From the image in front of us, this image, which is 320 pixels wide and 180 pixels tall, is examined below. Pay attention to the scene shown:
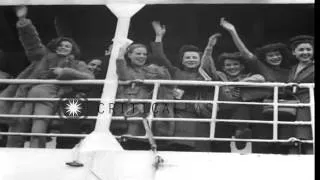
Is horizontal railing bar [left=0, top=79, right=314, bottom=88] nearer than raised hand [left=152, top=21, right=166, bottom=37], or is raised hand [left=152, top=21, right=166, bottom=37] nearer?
horizontal railing bar [left=0, top=79, right=314, bottom=88]

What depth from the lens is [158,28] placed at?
3.18 m

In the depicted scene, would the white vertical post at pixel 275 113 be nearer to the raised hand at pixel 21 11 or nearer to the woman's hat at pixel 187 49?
the woman's hat at pixel 187 49

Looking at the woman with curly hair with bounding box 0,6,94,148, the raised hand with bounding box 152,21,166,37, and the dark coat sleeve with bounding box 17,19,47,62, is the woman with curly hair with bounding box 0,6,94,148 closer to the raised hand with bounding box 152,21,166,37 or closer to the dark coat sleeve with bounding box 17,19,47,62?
the dark coat sleeve with bounding box 17,19,47,62

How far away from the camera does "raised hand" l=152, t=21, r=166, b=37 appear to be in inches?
124

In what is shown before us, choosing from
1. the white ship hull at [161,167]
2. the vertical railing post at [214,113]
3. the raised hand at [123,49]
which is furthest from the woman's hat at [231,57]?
the white ship hull at [161,167]

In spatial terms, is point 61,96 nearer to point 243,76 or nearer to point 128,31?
point 128,31

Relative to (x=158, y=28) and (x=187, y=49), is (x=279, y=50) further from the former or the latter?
(x=158, y=28)

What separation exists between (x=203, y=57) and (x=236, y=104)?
0.36 m

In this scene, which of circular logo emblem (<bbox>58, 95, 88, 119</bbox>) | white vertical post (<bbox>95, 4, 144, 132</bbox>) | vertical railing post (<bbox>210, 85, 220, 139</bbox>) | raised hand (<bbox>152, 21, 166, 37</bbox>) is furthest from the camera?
raised hand (<bbox>152, 21, 166, 37</bbox>)

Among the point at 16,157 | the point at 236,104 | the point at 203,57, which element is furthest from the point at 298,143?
the point at 16,157

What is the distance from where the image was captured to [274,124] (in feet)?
7.97

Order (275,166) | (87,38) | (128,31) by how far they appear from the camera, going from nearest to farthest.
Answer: (275,166), (128,31), (87,38)

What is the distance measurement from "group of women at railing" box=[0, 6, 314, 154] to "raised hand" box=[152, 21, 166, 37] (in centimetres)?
13

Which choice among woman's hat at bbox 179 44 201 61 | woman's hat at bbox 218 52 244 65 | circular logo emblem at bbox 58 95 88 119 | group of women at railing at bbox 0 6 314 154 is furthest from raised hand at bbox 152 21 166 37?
circular logo emblem at bbox 58 95 88 119
